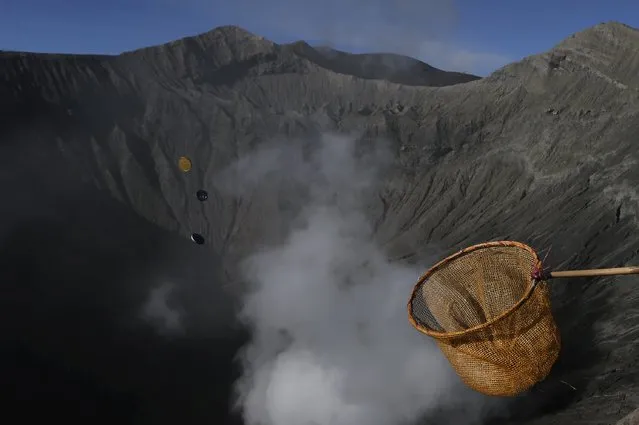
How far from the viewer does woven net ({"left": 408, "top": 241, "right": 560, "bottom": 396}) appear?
5.73m

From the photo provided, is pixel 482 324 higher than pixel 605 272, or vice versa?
pixel 482 324

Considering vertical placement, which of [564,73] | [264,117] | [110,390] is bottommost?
[110,390]

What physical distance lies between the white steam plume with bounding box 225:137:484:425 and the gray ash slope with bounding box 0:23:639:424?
5.95 ft

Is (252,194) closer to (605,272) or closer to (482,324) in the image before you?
(482,324)

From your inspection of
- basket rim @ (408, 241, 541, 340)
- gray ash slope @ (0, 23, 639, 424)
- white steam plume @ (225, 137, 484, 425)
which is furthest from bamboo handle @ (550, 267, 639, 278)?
white steam plume @ (225, 137, 484, 425)

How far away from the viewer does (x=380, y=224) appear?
38281 millimetres

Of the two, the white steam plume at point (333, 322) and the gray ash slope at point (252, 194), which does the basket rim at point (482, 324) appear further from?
the white steam plume at point (333, 322)

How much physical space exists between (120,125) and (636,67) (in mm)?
35719

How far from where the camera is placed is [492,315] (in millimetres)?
7219

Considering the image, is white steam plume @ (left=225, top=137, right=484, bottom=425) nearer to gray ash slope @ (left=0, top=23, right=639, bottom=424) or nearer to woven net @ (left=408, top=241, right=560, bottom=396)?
gray ash slope @ (left=0, top=23, right=639, bottom=424)

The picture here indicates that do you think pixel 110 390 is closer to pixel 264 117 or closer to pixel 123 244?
pixel 123 244

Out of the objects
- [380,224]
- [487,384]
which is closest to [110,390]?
[380,224]

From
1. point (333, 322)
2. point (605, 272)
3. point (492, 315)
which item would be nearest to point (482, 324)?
point (605, 272)

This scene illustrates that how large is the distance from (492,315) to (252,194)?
36.7 meters
